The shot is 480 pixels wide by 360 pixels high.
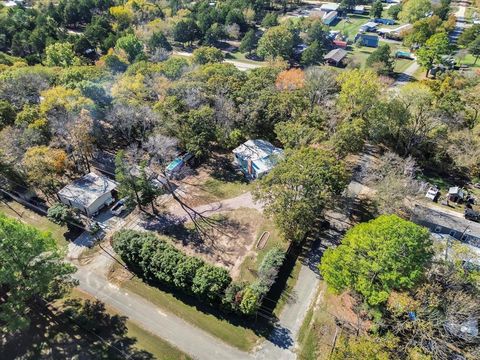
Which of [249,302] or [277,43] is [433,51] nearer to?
[277,43]

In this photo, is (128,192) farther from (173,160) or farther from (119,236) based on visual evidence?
(173,160)

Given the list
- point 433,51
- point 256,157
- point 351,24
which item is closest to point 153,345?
point 256,157

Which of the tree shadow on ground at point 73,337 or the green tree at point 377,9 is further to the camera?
the green tree at point 377,9

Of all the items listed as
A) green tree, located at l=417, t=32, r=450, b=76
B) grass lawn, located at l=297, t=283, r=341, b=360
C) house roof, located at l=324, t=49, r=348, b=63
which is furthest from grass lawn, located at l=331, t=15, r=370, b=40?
grass lawn, located at l=297, t=283, r=341, b=360

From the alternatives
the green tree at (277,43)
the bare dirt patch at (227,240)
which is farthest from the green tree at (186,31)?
the bare dirt patch at (227,240)

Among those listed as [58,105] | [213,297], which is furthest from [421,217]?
[58,105]

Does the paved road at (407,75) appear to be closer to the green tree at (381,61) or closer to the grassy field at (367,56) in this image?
the grassy field at (367,56)

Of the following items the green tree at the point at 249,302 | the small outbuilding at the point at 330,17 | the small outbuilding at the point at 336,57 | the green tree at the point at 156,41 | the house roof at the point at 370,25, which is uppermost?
the green tree at the point at 156,41
